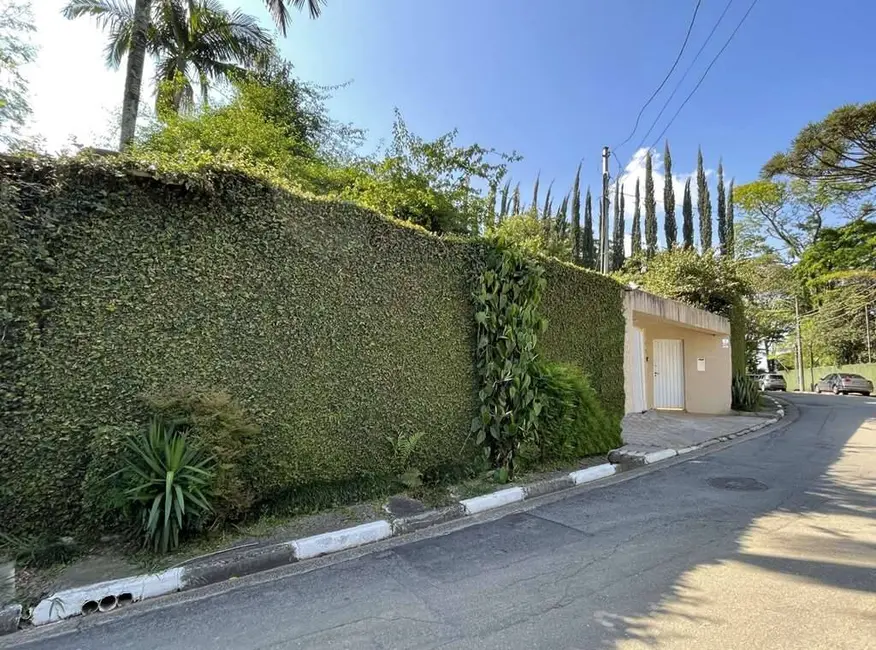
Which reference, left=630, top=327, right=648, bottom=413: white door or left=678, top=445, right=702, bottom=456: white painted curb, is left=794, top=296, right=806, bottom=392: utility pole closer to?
left=630, top=327, right=648, bottom=413: white door

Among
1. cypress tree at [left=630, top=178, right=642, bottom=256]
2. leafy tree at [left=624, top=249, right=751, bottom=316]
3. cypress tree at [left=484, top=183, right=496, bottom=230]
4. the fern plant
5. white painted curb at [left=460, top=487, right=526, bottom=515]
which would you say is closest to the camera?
white painted curb at [left=460, top=487, right=526, bottom=515]

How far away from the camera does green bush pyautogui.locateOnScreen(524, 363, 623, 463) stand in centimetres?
640

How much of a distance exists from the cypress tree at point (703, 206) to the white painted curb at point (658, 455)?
40.8 metres

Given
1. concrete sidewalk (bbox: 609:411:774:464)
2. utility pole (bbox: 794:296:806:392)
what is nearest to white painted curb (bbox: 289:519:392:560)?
concrete sidewalk (bbox: 609:411:774:464)

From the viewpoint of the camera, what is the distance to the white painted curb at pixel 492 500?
4964 millimetres

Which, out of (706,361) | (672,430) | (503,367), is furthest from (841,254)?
(503,367)

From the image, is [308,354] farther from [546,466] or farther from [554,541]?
[546,466]

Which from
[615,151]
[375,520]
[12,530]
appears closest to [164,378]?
[12,530]

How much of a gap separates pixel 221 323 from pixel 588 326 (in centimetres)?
661

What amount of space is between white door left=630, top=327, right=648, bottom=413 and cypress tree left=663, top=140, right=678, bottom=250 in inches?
1316

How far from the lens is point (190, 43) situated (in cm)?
1316

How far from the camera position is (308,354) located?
4766 mm

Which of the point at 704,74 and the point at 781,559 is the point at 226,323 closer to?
the point at 781,559

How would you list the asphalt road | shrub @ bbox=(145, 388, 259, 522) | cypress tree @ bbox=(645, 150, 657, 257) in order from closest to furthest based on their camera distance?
1. the asphalt road
2. shrub @ bbox=(145, 388, 259, 522)
3. cypress tree @ bbox=(645, 150, 657, 257)
